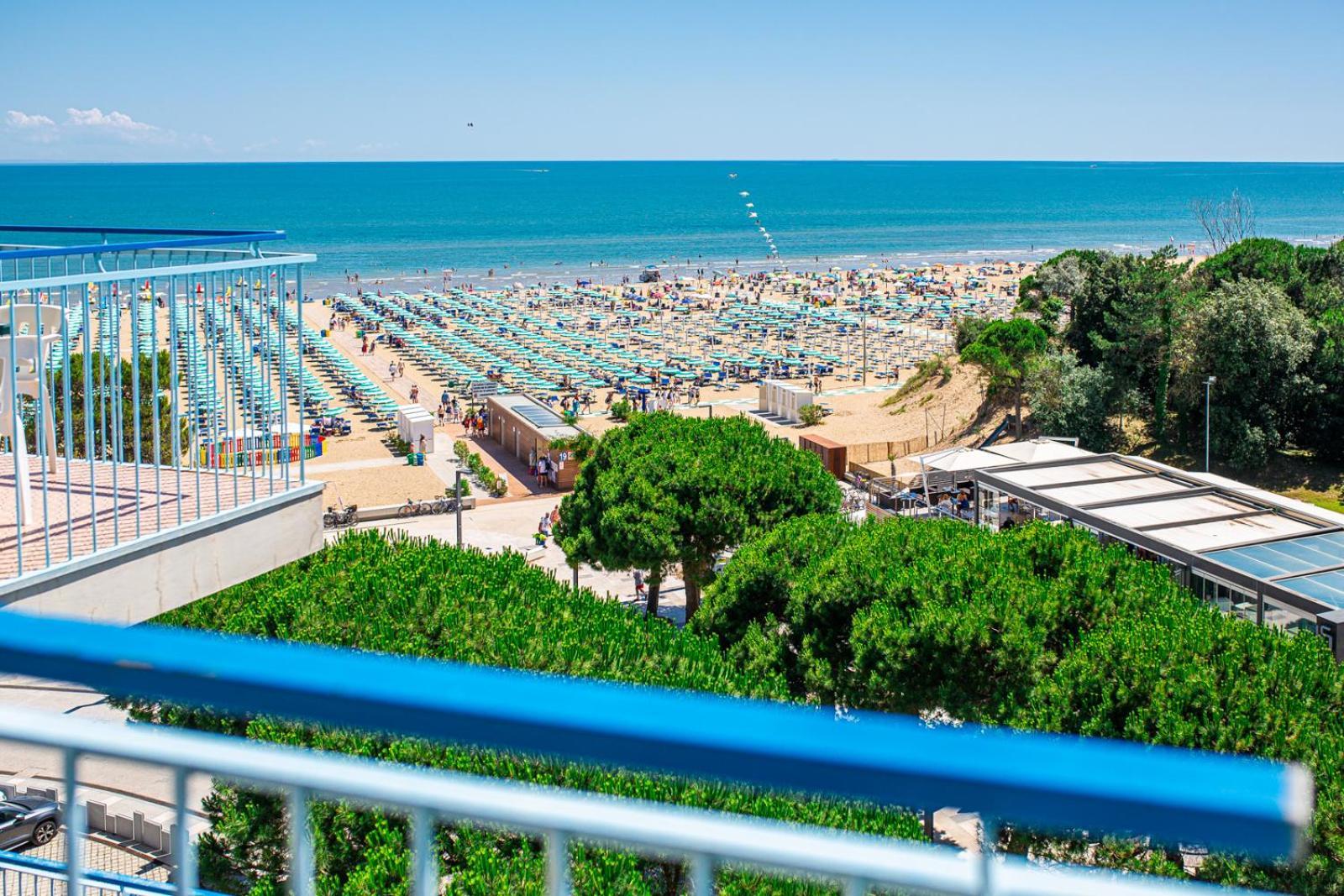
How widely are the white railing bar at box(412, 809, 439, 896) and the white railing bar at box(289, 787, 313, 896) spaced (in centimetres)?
15

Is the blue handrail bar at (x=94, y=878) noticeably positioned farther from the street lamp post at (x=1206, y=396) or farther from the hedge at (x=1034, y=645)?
the street lamp post at (x=1206, y=396)

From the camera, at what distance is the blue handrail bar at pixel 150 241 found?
→ 6.46 metres

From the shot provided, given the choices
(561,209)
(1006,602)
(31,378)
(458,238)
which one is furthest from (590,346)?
(561,209)

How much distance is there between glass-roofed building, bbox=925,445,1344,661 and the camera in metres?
15.1

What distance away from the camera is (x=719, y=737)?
1.25 metres

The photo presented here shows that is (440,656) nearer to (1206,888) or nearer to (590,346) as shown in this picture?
(1206,888)

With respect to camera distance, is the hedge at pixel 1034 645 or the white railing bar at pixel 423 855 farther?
the hedge at pixel 1034 645

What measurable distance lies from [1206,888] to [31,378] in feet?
24.7

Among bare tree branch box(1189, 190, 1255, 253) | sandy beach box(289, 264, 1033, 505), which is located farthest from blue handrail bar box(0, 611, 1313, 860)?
bare tree branch box(1189, 190, 1255, 253)

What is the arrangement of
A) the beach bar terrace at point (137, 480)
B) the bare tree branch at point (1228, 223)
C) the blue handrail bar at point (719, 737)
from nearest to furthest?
1. the blue handrail bar at point (719, 737)
2. the beach bar terrace at point (137, 480)
3. the bare tree branch at point (1228, 223)

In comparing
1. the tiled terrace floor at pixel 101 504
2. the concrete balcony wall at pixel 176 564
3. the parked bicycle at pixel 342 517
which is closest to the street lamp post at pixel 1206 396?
the parked bicycle at pixel 342 517

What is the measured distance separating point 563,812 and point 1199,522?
1874 centimetres

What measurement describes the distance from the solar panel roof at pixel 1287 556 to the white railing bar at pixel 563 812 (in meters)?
15.8

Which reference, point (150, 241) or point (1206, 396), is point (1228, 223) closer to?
point (1206, 396)
